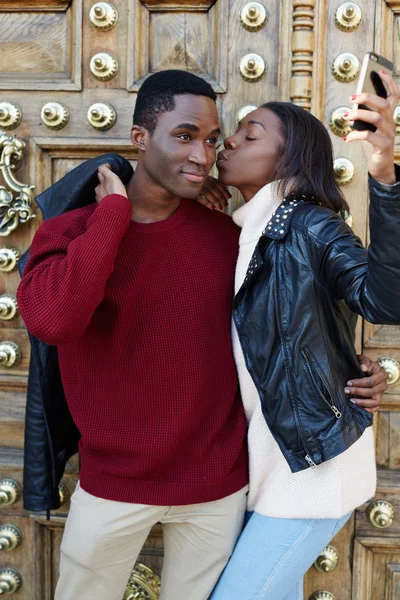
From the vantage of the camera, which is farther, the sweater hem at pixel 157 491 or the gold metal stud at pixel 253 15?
the gold metal stud at pixel 253 15

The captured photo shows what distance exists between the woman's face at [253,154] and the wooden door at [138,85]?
0.23 meters

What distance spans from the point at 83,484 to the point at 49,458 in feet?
0.56

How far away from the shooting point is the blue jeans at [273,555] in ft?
4.00

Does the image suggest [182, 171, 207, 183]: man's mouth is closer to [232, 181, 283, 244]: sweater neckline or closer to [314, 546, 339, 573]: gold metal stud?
[232, 181, 283, 244]: sweater neckline

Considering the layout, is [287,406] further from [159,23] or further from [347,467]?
[159,23]

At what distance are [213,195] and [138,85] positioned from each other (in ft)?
1.13

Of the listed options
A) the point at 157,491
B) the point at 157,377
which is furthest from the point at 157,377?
the point at 157,491

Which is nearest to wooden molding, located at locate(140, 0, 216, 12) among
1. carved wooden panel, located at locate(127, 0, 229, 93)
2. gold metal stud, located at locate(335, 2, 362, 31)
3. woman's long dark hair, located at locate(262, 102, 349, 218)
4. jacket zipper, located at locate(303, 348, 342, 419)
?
carved wooden panel, located at locate(127, 0, 229, 93)

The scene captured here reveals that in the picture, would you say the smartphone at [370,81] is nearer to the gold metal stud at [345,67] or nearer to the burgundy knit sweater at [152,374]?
the burgundy knit sweater at [152,374]

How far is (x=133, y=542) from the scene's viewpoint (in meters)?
1.28

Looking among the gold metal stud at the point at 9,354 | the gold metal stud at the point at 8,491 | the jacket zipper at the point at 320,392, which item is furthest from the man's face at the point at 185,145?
the gold metal stud at the point at 8,491

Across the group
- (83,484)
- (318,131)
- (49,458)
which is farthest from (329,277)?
(49,458)

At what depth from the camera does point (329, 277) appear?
1.12m

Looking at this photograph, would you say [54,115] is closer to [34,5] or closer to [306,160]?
[34,5]
